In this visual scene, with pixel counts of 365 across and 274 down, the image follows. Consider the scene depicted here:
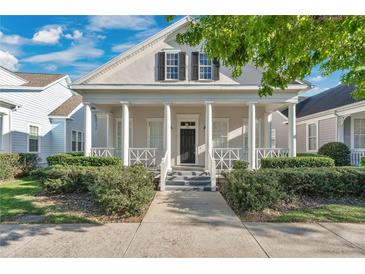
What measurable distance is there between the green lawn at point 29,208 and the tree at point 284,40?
478cm

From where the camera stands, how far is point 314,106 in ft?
62.1

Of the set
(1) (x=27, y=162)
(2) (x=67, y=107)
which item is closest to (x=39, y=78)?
(2) (x=67, y=107)

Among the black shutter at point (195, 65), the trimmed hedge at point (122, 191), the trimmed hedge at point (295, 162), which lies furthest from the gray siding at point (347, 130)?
the trimmed hedge at point (122, 191)

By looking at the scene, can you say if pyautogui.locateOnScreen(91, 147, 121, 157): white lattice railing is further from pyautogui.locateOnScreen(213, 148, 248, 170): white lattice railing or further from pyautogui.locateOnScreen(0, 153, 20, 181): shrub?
pyautogui.locateOnScreen(213, 148, 248, 170): white lattice railing

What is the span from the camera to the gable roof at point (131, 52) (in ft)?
37.9

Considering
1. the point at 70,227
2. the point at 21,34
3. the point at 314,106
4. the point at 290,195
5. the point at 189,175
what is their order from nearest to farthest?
the point at 70,227
the point at 290,195
the point at 21,34
the point at 189,175
the point at 314,106

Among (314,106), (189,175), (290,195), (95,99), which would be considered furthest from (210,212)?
(314,106)

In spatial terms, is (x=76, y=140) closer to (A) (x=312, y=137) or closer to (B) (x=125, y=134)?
(B) (x=125, y=134)

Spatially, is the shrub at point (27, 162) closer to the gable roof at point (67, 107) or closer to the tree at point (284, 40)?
the gable roof at point (67, 107)

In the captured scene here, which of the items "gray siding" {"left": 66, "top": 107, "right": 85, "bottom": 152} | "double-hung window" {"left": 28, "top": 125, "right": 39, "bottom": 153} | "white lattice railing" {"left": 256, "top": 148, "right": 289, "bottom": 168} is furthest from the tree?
"gray siding" {"left": 66, "top": 107, "right": 85, "bottom": 152}

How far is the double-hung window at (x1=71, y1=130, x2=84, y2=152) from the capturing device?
1873 centimetres

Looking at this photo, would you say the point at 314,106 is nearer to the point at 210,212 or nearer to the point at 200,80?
the point at 200,80

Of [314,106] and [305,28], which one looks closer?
[305,28]
